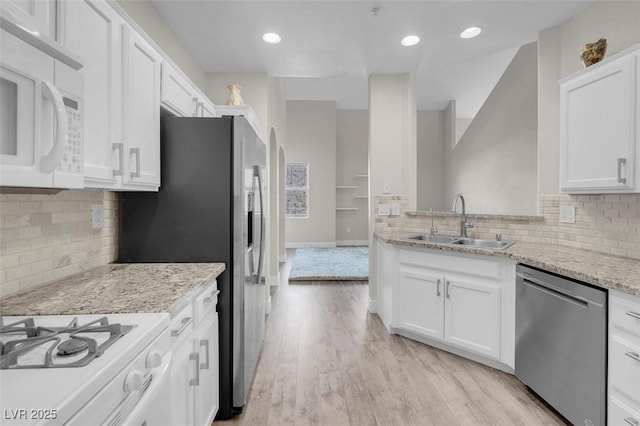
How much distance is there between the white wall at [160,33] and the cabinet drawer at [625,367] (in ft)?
10.7

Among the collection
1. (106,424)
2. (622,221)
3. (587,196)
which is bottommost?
(106,424)

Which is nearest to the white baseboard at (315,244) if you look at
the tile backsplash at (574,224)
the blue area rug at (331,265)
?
the blue area rug at (331,265)

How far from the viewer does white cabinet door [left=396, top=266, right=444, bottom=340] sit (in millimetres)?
2744

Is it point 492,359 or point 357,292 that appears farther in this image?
point 357,292

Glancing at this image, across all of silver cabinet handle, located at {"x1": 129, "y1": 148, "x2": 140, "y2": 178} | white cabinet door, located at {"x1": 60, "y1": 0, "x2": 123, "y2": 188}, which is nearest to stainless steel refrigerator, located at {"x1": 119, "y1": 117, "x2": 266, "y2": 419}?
silver cabinet handle, located at {"x1": 129, "y1": 148, "x2": 140, "y2": 178}

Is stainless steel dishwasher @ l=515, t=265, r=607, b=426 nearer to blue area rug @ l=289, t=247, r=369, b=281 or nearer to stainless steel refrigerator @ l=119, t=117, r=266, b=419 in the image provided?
stainless steel refrigerator @ l=119, t=117, r=266, b=419

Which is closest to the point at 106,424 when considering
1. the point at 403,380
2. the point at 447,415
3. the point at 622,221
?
the point at 447,415

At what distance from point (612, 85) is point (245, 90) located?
A: 3.19m

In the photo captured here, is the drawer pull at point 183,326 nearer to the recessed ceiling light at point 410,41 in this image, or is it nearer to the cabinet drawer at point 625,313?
the cabinet drawer at point 625,313

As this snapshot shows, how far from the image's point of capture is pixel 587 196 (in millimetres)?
2451

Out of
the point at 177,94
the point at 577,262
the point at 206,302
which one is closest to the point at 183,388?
the point at 206,302

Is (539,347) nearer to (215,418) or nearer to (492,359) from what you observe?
(492,359)

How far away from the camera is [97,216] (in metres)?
1.80

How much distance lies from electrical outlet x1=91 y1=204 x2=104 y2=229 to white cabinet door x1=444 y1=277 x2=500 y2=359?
2.41 m
